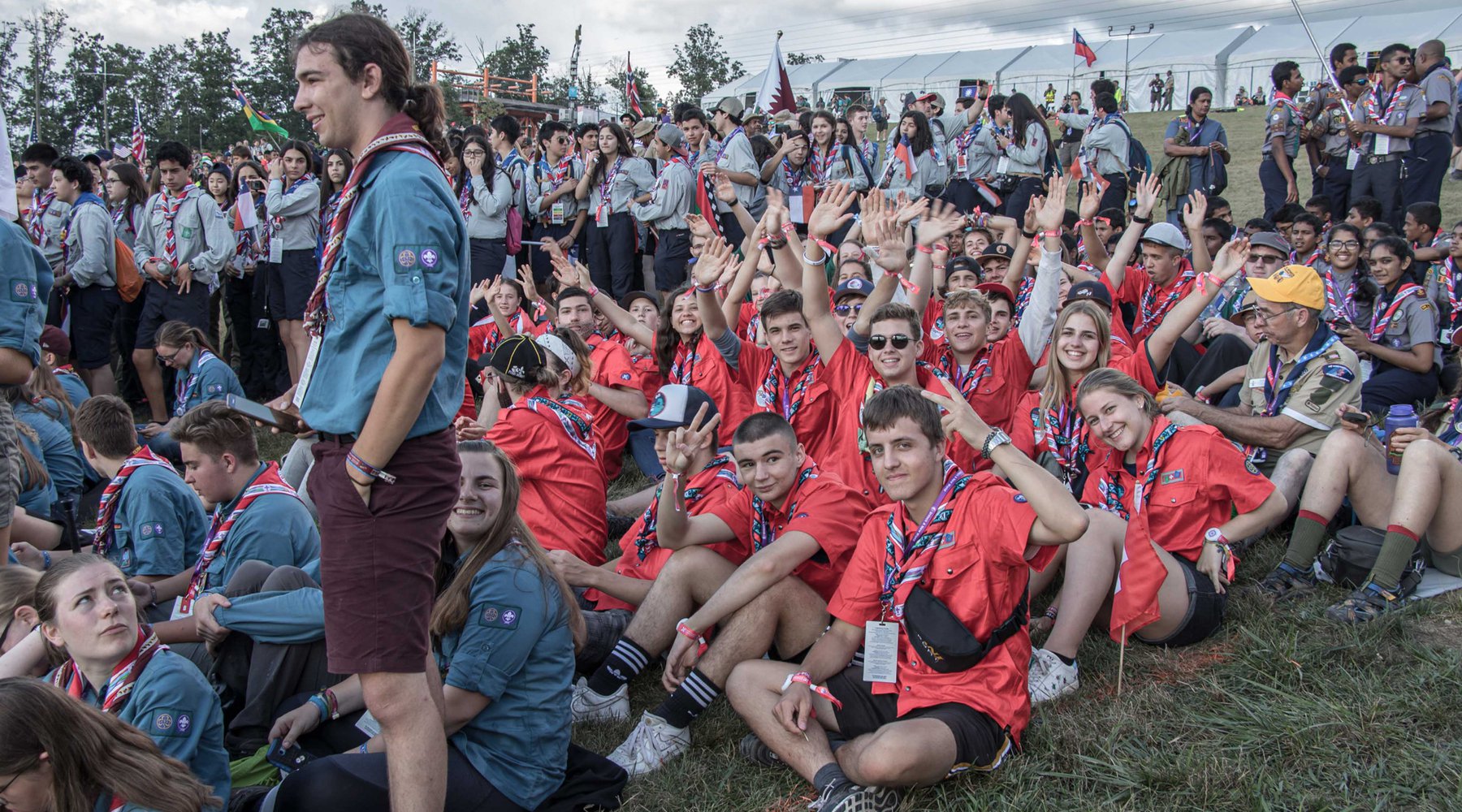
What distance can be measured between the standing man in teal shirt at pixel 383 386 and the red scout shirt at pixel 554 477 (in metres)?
2.25

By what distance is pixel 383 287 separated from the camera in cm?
236

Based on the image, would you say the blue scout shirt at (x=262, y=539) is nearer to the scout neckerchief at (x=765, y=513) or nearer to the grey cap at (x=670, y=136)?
the scout neckerchief at (x=765, y=513)

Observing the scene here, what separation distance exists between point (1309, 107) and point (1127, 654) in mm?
9968

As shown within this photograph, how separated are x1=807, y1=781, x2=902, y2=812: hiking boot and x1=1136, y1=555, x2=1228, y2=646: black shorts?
4.87ft

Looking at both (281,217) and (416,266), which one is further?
(281,217)

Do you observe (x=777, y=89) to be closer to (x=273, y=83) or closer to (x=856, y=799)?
(x=856, y=799)

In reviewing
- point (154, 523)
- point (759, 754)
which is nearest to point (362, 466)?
point (759, 754)

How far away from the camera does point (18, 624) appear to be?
3613 millimetres

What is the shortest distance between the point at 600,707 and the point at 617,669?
0.16 meters

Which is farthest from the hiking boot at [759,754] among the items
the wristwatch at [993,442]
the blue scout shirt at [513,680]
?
the wristwatch at [993,442]

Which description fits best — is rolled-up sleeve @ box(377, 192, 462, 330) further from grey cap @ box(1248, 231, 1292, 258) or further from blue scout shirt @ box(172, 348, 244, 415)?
grey cap @ box(1248, 231, 1292, 258)

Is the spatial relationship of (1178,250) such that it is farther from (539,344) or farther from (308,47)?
(308,47)

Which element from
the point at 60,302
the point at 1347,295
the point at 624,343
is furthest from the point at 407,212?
the point at 60,302

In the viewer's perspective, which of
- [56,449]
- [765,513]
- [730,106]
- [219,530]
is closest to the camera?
[219,530]
